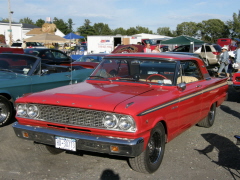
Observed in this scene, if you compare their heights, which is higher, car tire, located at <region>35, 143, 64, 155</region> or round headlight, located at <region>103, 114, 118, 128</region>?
round headlight, located at <region>103, 114, 118, 128</region>

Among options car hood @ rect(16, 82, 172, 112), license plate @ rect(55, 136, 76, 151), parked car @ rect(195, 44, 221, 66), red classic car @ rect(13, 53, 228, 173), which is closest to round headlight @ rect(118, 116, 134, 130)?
red classic car @ rect(13, 53, 228, 173)

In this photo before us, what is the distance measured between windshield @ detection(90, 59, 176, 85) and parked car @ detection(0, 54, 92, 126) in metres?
1.15

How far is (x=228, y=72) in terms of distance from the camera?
14.5 metres

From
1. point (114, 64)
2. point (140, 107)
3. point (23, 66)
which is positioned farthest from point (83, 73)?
point (140, 107)

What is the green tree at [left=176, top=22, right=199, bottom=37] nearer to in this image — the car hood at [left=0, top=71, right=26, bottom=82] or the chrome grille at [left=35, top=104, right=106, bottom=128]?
the car hood at [left=0, top=71, right=26, bottom=82]

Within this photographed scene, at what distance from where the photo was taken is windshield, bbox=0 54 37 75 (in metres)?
6.66

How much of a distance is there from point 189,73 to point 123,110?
2.28 metres

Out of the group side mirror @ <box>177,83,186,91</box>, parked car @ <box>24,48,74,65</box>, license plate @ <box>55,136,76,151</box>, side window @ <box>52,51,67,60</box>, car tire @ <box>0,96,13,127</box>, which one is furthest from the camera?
side window @ <box>52,51,67,60</box>

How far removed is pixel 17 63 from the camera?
6.77 m

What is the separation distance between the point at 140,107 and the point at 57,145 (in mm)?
1164

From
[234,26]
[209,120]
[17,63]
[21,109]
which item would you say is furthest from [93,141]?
[234,26]

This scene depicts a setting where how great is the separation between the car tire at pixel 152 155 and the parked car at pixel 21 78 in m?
2.76

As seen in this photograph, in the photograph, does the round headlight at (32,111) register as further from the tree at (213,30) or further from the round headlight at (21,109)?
the tree at (213,30)

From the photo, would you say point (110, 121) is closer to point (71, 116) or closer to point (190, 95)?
point (71, 116)
